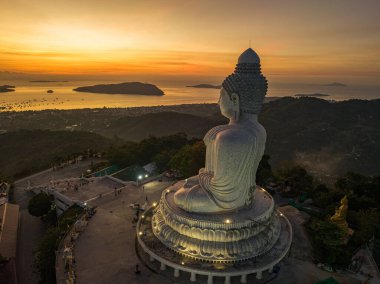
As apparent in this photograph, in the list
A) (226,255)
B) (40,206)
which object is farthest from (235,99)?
(40,206)

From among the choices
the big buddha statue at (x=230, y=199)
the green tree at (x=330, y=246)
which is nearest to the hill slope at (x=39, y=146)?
the big buddha statue at (x=230, y=199)

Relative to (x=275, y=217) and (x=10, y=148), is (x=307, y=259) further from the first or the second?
(x=10, y=148)

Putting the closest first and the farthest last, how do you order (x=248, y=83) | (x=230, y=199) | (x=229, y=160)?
(x=229, y=160) → (x=230, y=199) → (x=248, y=83)

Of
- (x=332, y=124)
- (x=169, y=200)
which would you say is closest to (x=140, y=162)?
(x=169, y=200)

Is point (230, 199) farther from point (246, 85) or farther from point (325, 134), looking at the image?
point (325, 134)

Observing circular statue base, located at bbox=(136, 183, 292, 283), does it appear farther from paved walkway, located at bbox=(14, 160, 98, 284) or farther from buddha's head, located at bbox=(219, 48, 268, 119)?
paved walkway, located at bbox=(14, 160, 98, 284)

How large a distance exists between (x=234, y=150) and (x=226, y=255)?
16.7 ft

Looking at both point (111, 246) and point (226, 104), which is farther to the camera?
point (111, 246)

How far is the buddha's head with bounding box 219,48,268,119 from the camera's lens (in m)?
17.6

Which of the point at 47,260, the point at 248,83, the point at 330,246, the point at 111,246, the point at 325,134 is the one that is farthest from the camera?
the point at 325,134

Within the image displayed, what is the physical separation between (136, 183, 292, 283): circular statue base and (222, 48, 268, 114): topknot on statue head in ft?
18.5

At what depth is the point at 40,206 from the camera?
1011 inches

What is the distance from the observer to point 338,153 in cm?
6378

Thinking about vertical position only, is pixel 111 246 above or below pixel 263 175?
below
